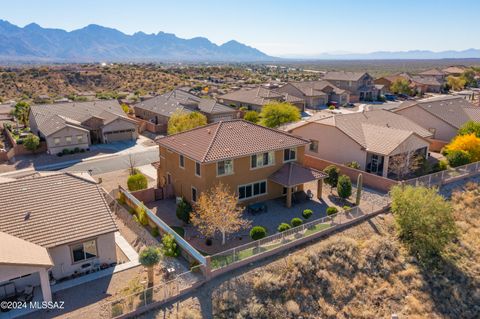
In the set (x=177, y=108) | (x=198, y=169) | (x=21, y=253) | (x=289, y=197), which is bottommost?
(x=289, y=197)

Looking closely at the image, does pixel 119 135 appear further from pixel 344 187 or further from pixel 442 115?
pixel 442 115

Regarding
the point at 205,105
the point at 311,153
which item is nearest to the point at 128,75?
the point at 205,105

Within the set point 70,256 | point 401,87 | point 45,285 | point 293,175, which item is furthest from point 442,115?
point 401,87

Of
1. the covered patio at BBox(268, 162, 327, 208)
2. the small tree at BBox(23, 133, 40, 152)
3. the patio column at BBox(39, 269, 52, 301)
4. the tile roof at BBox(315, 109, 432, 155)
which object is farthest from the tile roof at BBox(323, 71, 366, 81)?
the patio column at BBox(39, 269, 52, 301)

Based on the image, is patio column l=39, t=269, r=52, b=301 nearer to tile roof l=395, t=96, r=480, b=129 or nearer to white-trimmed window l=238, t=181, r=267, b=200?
white-trimmed window l=238, t=181, r=267, b=200

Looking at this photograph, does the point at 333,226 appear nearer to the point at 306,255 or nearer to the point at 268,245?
the point at 306,255

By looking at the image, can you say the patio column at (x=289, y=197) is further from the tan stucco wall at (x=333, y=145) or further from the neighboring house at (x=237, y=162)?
the tan stucco wall at (x=333, y=145)
